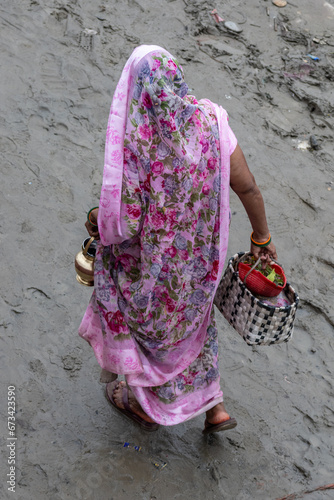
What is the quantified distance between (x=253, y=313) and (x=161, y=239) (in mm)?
507

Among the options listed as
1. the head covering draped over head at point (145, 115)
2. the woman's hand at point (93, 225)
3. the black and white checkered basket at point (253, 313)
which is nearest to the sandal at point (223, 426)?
the black and white checkered basket at point (253, 313)

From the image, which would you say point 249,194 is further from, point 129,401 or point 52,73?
point 52,73

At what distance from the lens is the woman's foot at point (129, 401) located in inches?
106

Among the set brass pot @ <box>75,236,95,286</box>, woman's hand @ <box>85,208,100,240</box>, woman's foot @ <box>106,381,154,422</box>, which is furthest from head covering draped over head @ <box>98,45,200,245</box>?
woman's foot @ <box>106,381,154,422</box>

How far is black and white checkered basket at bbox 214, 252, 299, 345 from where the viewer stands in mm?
2232

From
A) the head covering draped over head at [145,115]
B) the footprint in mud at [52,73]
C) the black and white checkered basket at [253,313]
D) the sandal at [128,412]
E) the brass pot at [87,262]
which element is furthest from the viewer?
the footprint in mud at [52,73]

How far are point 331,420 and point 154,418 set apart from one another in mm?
972

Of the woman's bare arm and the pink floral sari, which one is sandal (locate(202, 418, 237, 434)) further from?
the woman's bare arm

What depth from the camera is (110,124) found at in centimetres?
189

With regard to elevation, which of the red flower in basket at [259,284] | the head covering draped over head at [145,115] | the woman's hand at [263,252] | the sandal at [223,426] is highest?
the head covering draped over head at [145,115]

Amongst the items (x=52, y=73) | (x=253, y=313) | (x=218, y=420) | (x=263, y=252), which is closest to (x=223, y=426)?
(x=218, y=420)

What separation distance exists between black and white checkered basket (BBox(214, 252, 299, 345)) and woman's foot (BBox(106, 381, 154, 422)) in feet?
2.24

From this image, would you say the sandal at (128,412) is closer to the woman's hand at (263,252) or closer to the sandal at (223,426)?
the sandal at (223,426)

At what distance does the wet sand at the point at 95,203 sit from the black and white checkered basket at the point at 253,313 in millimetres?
704
